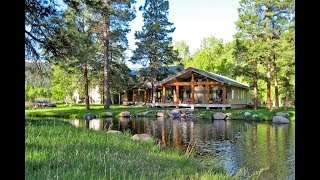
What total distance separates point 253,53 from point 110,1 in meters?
16.6

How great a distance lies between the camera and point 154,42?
3891 cm

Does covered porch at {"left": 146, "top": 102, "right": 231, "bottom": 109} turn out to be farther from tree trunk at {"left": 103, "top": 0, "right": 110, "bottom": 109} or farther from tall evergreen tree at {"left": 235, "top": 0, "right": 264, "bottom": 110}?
tree trunk at {"left": 103, "top": 0, "right": 110, "bottom": 109}

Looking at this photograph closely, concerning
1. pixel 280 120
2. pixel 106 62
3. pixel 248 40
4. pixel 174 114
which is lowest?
pixel 280 120

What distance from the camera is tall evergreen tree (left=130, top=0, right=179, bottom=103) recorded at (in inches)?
1544

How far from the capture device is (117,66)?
38406 millimetres

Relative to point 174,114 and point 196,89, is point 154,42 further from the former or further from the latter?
point 174,114

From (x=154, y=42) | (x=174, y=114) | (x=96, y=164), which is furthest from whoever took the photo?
(x=154, y=42)

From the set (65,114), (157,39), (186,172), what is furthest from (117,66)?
(186,172)

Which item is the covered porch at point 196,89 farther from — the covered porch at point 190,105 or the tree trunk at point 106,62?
the tree trunk at point 106,62

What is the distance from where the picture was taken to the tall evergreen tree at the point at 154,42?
129 ft

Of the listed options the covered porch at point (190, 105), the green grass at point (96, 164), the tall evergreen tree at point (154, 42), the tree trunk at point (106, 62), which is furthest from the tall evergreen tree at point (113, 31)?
the green grass at point (96, 164)

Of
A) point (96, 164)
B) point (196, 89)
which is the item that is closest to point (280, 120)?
point (196, 89)

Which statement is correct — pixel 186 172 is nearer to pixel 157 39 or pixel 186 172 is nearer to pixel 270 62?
pixel 270 62
